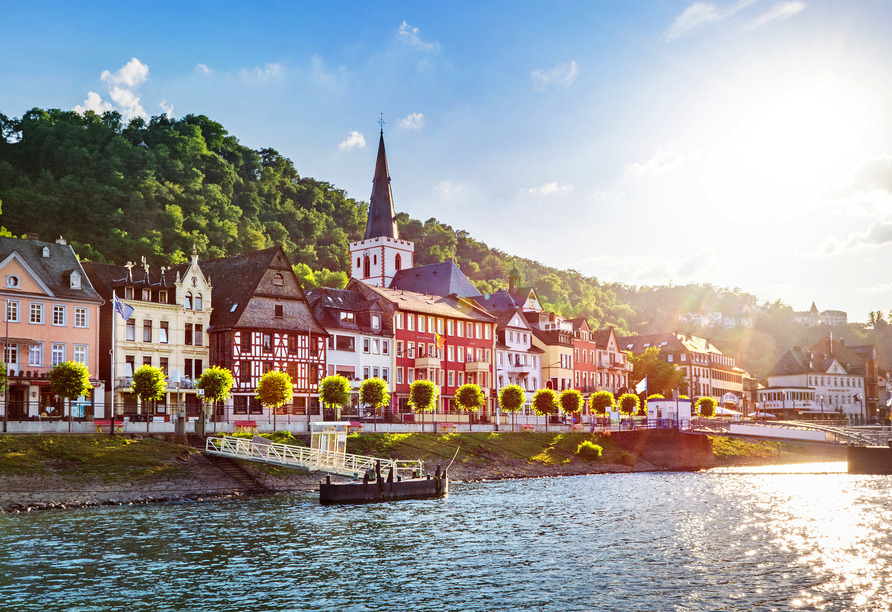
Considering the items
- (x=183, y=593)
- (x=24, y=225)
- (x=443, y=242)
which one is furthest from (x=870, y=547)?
(x=443, y=242)

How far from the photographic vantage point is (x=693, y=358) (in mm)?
161625

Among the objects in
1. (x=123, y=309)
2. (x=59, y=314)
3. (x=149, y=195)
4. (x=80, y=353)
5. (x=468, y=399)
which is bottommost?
(x=468, y=399)

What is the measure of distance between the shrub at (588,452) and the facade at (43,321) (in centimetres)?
4125

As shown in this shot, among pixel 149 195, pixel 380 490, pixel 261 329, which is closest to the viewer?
pixel 380 490

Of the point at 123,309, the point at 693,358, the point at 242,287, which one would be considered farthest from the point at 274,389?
the point at 693,358

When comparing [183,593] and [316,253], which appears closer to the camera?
[183,593]

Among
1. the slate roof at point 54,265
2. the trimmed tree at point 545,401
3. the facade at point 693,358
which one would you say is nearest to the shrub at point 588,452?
the trimmed tree at point 545,401

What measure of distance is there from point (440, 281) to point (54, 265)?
57.7m

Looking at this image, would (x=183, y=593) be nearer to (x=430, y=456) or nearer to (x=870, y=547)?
(x=870, y=547)

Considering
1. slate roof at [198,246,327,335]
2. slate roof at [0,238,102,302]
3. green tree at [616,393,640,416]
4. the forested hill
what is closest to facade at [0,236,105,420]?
slate roof at [0,238,102,302]

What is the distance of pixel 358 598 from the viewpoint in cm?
2745

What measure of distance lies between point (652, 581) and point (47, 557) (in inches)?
813

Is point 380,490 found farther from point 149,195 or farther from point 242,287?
point 149,195

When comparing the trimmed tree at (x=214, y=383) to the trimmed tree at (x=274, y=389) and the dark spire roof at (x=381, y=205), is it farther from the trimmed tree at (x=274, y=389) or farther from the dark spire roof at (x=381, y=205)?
the dark spire roof at (x=381, y=205)
